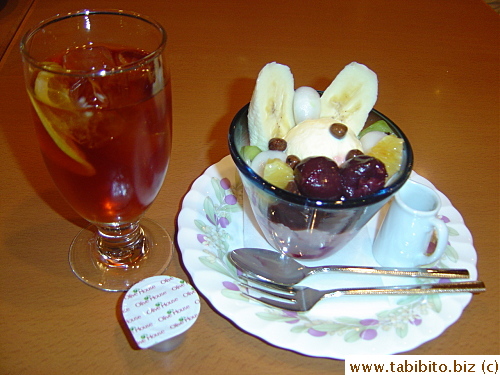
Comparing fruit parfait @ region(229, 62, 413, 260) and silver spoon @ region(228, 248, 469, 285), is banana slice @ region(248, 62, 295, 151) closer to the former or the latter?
fruit parfait @ region(229, 62, 413, 260)

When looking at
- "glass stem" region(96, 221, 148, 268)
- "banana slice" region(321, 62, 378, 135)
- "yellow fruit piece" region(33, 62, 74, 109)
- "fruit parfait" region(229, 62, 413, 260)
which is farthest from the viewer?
"banana slice" region(321, 62, 378, 135)

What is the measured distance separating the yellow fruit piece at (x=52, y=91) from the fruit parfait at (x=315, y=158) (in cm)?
30

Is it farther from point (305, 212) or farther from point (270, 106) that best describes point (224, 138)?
point (305, 212)

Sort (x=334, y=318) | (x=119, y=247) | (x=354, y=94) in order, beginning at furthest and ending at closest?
(x=354, y=94) < (x=119, y=247) < (x=334, y=318)

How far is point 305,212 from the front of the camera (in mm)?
763

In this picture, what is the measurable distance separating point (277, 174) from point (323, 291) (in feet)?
0.73

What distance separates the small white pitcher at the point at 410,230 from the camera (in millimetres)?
802

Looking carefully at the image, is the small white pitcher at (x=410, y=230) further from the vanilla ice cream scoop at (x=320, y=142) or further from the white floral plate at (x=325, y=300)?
the vanilla ice cream scoop at (x=320, y=142)

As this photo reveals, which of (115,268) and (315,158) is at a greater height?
(315,158)

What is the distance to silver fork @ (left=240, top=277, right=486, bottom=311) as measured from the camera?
30.0 inches

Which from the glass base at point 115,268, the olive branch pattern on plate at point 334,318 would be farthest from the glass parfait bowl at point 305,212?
the glass base at point 115,268

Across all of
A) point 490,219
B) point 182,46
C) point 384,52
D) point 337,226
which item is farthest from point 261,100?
point 384,52

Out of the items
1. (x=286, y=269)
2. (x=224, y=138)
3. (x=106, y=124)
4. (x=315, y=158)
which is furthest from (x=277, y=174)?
(x=224, y=138)

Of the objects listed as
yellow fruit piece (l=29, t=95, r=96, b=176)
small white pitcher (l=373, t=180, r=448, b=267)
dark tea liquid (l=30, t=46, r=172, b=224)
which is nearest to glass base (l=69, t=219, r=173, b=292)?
dark tea liquid (l=30, t=46, r=172, b=224)
